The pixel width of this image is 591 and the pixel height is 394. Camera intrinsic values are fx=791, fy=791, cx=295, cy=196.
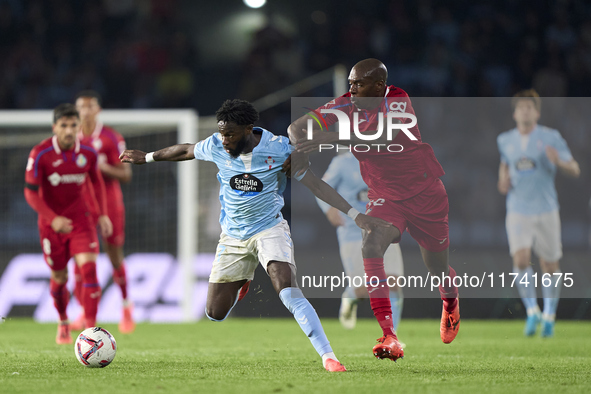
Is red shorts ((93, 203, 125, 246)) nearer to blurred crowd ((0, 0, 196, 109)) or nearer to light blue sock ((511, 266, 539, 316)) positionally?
light blue sock ((511, 266, 539, 316))

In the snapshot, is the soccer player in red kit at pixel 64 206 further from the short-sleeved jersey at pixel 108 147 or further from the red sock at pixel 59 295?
the short-sleeved jersey at pixel 108 147

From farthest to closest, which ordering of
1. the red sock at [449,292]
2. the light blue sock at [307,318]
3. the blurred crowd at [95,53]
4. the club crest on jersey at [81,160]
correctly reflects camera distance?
the blurred crowd at [95,53]
the club crest on jersey at [81,160]
the red sock at [449,292]
the light blue sock at [307,318]

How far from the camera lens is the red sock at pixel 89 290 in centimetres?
778

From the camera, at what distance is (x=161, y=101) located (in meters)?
15.5

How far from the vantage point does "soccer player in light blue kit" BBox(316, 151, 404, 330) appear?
25.3 feet

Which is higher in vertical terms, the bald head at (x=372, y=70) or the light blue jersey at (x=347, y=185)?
the bald head at (x=372, y=70)

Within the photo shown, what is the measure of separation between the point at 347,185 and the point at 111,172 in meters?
2.99

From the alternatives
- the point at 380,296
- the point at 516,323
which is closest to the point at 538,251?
the point at 516,323

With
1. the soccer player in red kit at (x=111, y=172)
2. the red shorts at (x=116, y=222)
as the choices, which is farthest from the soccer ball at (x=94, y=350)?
the red shorts at (x=116, y=222)

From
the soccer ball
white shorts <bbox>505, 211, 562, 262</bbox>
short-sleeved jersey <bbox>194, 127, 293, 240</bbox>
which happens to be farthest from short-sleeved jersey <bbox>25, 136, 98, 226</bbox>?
white shorts <bbox>505, 211, 562, 262</bbox>

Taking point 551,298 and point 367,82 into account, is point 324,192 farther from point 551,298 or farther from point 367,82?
point 551,298

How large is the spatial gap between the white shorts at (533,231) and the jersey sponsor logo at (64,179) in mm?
4731

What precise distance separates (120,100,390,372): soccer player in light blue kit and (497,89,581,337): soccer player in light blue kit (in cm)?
351

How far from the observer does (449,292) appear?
6445mm
